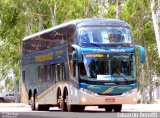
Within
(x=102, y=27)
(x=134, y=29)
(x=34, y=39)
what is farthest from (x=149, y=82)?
(x=102, y=27)

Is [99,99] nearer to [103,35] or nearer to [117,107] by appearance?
[117,107]

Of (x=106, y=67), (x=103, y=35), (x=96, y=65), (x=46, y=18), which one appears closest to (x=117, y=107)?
(x=106, y=67)

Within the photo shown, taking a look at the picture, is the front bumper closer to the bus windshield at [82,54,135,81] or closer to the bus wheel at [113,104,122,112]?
the bus windshield at [82,54,135,81]

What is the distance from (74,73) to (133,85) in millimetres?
2499

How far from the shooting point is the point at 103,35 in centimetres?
2567

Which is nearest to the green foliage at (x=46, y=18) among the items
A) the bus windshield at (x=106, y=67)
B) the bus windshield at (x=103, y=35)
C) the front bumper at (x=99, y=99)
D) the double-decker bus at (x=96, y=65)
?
the double-decker bus at (x=96, y=65)

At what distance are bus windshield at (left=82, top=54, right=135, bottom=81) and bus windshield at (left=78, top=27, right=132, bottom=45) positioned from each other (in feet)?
2.24

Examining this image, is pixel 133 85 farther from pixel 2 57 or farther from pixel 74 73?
pixel 2 57

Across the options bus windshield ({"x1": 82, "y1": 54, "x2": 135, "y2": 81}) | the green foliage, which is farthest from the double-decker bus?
the green foliage

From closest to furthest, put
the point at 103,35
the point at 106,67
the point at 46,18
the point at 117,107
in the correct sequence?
the point at 106,67
the point at 103,35
the point at 117,107
the point at 46,18

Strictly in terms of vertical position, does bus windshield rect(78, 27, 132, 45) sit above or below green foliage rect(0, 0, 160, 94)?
below

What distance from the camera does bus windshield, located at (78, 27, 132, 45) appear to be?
2558cm

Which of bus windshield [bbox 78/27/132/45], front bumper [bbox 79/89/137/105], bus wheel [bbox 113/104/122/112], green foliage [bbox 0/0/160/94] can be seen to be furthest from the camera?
green foliage [bbox 0/0/160/94]

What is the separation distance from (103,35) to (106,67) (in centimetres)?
138
